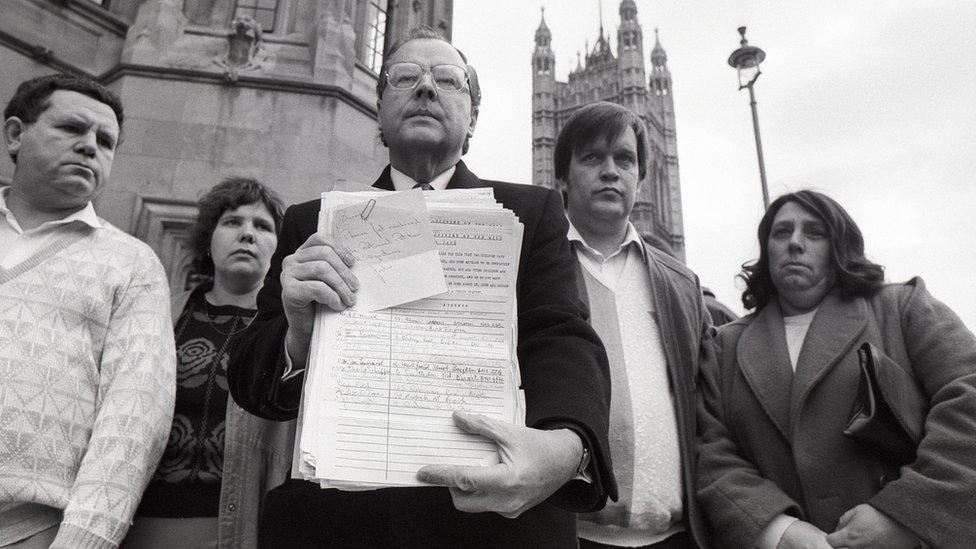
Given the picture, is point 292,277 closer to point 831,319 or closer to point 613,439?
point 613,439

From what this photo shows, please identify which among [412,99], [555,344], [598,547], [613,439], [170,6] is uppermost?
[170,6]

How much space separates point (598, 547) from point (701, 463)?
439mm

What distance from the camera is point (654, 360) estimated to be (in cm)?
212

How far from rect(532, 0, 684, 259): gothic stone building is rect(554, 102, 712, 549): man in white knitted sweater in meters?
50.7

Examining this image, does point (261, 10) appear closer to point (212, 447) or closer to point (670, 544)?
point (212, 447)

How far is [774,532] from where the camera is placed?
1792 mm

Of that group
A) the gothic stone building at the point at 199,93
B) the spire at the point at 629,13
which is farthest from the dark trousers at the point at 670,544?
the spire at the point at 629,13

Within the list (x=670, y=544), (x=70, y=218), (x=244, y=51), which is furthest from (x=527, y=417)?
(x=244, y=51)

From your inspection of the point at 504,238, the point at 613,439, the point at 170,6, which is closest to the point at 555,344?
the point at 504,238

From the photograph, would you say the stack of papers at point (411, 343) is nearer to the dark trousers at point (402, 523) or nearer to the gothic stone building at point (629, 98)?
the dark trousers at point (402, 523)

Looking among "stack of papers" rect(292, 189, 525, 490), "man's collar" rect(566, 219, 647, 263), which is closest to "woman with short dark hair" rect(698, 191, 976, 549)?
"man's collar" rect(566, 219, 647, 263)

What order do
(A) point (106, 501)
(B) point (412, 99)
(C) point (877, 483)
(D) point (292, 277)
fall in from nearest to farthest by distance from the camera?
(D) point (292, 277), (B) point (412, 99), (A) point (106, 501), (C) point (877, 483)

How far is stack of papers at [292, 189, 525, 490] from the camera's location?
0.97 metres

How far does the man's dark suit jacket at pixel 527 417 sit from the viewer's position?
106 cm
